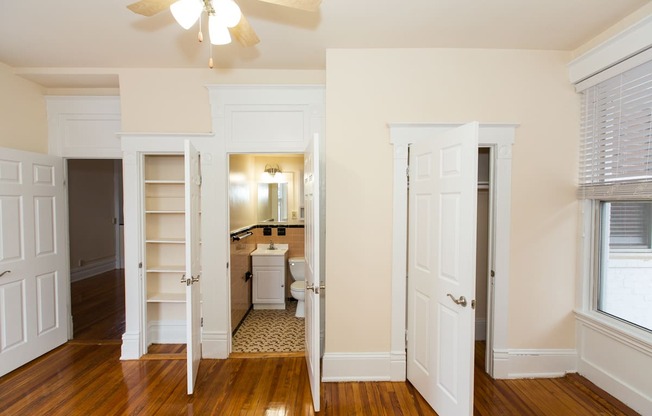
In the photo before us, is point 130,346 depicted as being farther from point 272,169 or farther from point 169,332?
point 272,169

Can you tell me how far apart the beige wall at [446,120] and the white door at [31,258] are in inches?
109

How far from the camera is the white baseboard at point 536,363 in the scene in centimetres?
257

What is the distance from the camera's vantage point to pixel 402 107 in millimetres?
2555

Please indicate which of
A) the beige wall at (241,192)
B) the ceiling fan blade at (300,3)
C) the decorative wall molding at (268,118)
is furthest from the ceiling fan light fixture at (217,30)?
the beige wall at (241,192)

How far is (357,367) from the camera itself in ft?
8.39

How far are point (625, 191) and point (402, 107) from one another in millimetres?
1707

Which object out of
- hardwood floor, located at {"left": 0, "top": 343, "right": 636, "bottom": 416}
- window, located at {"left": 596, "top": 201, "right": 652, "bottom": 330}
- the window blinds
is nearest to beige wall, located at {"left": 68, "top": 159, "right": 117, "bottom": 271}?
hardwood floor, located at {"left": 0, "top": 343, "right": 636, "bottom": 416}

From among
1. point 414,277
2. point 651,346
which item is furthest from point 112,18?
point 651,346

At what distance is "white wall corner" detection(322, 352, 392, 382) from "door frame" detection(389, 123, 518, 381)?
0.22 ft

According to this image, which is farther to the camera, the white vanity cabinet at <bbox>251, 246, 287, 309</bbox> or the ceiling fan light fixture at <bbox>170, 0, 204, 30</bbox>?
the white vanity cabinet at <bbox>251, 246, 287, 309</bbox>

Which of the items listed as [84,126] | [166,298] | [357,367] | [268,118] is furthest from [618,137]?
[84,126]

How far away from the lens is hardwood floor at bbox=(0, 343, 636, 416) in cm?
218

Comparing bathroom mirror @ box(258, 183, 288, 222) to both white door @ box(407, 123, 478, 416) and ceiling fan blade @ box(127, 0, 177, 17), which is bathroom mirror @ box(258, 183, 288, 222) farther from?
ceiling fan blade @ box(127, 0, 177, 17)

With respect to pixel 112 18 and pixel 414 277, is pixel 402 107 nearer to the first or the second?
pixel 414 277
